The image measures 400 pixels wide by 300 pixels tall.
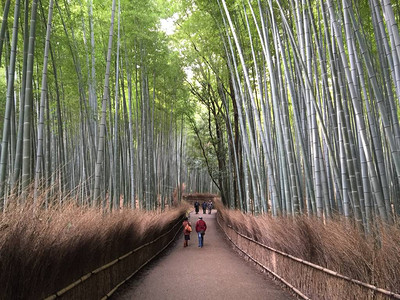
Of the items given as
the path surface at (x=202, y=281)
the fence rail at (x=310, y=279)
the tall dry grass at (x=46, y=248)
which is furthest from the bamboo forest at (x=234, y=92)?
the path surface at (x=202, y=281)

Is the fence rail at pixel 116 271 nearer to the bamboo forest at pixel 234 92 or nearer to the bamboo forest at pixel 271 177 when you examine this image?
the bamboo forest at pixel 271 177

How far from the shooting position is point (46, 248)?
193 centimetres

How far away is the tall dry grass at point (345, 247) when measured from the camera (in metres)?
1.83

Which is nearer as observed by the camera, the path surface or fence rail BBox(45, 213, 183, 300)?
fence rail BBox(45, 213, 183, 300)

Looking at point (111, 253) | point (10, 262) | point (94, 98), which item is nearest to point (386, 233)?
point (10, 262)

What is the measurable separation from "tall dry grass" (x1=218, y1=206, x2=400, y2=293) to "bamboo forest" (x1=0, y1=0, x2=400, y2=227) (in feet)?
0.93

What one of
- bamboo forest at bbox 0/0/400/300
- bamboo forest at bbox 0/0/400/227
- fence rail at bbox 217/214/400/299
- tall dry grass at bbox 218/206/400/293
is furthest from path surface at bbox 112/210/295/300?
bamboo forest at bbox 0/0/400/227

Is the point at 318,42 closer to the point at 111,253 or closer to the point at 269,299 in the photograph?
the point at 269,299

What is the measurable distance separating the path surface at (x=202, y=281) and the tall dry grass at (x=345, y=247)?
53 centimetres

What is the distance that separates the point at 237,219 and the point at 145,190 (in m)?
2.58

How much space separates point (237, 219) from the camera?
6.75 meters

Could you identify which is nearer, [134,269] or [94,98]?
→ [134,269]

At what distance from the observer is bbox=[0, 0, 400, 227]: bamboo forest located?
289 cm

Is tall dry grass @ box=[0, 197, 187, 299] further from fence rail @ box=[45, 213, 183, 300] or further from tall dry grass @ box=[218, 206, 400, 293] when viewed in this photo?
tall dry grass @ box=[218, 206, 400, 293]
